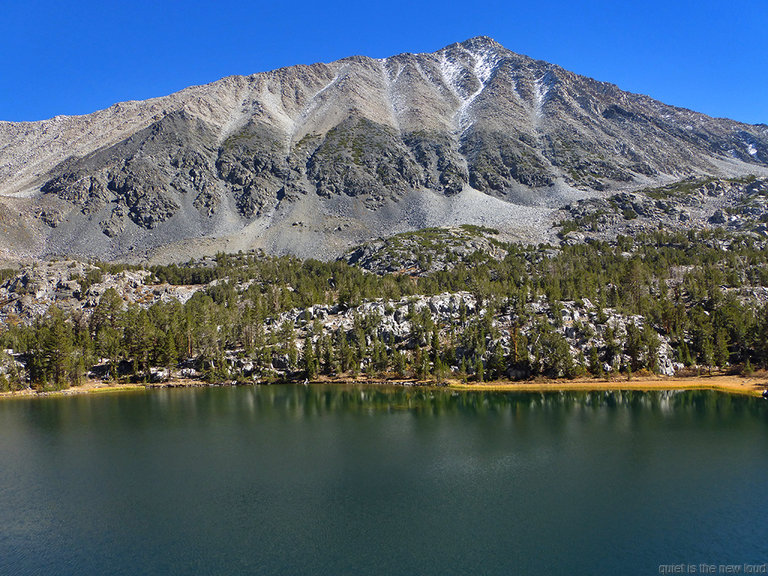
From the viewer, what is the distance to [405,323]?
443 ft

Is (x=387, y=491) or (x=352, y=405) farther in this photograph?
(x=352, y=405)

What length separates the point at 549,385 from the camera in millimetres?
106500

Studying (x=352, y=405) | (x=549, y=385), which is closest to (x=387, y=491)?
(x=352, y=405)

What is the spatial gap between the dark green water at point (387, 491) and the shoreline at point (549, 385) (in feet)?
60.2

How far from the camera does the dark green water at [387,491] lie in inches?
1345

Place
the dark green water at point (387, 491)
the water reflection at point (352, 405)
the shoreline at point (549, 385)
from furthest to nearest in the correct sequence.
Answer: the shoreline at point (549, 385), the water reflection at point (352, 405), the dark green water at point (387, 491)

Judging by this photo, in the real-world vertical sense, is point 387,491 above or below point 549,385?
below

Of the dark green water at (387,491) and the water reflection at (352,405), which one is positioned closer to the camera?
the dark green water at (387,491)

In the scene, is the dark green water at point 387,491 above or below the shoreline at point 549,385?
below

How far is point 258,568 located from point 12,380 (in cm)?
10569

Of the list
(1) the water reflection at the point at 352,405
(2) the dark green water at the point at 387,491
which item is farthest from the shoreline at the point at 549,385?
(2) the dark green water at the point at 387,491

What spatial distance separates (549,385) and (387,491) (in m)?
69.6

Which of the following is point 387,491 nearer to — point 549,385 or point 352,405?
point 352,405

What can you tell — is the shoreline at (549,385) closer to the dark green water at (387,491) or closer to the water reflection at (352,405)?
the water reflection at (352,405)
